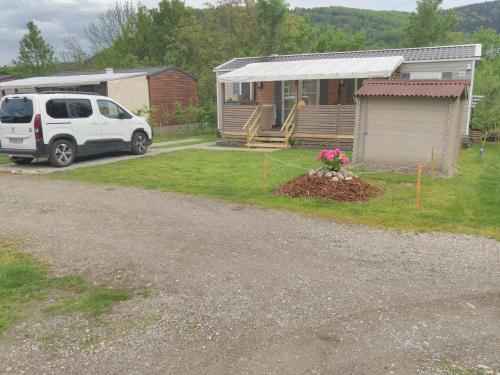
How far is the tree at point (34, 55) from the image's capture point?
36344 millimetres

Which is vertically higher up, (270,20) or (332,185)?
(270,20)

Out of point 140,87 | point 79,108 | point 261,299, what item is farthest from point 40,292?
point 140,87

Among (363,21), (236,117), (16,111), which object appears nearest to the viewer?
(16,111)

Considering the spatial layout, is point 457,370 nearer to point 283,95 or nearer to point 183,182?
point 183,182

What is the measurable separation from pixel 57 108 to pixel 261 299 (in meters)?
9.30

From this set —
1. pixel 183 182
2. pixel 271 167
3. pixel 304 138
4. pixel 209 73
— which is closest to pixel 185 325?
pixel 183 182

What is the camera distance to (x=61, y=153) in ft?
37.8

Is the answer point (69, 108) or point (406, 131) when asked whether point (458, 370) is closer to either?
point (406, 131)

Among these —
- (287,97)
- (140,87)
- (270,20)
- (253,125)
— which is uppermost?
(270,20)

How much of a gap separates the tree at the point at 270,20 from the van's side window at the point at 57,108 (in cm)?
2063

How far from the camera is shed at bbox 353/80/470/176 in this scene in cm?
998

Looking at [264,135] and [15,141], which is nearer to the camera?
[15,141]

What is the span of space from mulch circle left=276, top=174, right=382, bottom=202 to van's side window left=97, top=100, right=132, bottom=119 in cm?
657

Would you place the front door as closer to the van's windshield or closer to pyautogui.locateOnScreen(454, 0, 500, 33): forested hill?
the van's windshield
